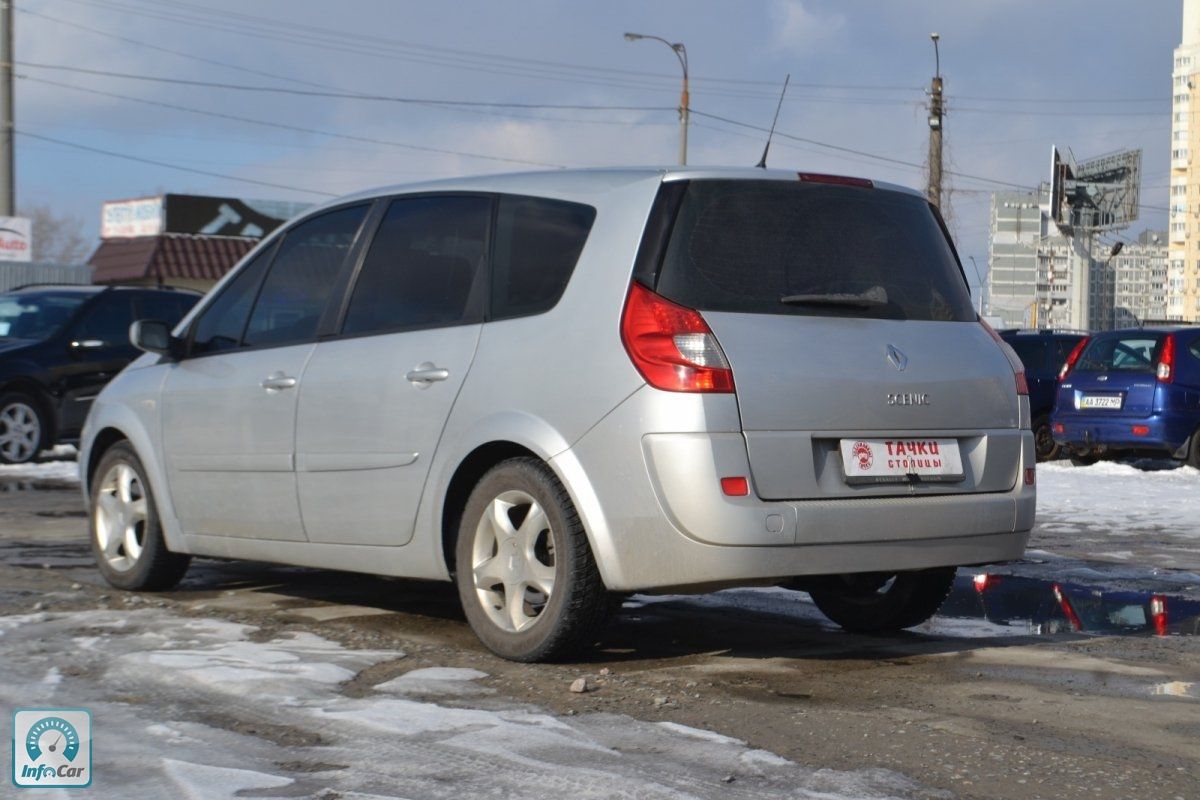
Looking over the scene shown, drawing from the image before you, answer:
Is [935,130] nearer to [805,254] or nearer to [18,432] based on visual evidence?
[18,432]

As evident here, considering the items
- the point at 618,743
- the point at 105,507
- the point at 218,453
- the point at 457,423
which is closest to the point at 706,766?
the point at 618,743

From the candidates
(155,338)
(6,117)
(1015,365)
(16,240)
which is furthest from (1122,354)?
(16,240)

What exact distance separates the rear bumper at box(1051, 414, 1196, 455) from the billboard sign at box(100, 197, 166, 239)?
42723 mm

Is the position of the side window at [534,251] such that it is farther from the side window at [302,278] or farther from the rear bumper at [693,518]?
the side window at [302,278]

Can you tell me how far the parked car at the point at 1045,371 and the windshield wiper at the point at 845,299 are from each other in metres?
16.2

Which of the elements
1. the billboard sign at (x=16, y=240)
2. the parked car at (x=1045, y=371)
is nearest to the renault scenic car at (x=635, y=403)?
the parked car at (x=1045, y=371)

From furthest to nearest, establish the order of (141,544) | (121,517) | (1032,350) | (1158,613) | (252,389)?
(1032,350) → (121,517) → (141,544) → (1158,613) → (252,389)

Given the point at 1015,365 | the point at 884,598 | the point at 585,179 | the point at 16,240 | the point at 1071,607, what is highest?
the point at 16,240

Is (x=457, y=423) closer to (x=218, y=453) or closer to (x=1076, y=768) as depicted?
(x=218, y=453)

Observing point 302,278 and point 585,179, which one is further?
point 302,278

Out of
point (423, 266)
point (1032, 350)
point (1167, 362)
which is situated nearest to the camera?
point (423, 266)

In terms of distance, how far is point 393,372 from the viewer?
19.6 ft

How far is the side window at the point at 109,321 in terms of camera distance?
1605 cm

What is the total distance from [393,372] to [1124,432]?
1307 cm
